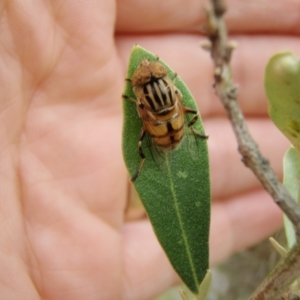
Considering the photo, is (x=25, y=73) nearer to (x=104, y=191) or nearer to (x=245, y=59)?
(x=104, y=191)

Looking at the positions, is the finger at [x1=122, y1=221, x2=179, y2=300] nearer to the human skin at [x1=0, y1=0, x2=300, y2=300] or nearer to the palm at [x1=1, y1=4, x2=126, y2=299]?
the human skin at [x1=0, y1=0, x2=300, y2=300]

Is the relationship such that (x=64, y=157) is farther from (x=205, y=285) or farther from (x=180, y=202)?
(x=205, y=285)

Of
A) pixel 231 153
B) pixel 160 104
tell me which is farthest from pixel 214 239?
pixel 160 104

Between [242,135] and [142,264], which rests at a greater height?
[242,135]

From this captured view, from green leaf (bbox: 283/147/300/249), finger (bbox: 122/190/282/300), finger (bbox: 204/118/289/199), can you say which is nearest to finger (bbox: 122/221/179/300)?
finger (bbox: 122/190/282/300)

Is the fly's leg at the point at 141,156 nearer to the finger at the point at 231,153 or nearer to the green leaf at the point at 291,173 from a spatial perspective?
the green leaf at the point at 291,173

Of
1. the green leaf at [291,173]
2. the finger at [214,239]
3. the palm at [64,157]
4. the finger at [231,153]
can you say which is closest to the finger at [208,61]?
the finger at [231,153]
